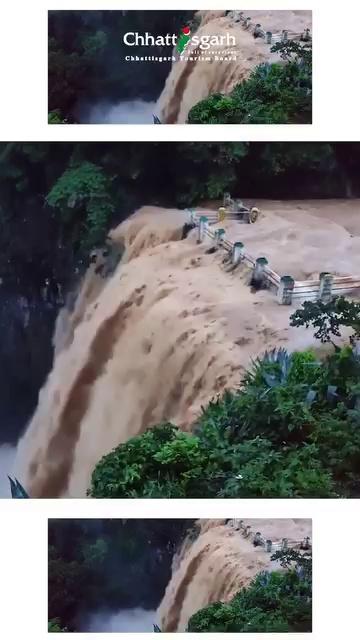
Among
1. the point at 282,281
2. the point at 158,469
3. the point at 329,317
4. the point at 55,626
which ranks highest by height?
the point at 282,281

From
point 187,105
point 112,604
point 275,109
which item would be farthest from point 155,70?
point 112,604

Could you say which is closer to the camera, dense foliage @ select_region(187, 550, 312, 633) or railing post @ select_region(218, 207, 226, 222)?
dense foliage @ select_region(187, 550, 312, 633)

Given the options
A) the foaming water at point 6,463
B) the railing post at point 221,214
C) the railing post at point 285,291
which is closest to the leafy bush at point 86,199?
the railing post at point 221,214

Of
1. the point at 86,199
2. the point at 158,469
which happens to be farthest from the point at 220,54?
the point at 158,469

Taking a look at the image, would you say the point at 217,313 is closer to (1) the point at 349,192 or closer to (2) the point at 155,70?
(1) the point at 349,192

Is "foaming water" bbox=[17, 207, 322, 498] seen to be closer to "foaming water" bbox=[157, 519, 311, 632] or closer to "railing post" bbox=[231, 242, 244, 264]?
"railing post" bbox=[231, 242, 244, 264]

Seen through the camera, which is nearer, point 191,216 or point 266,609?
point 266,609

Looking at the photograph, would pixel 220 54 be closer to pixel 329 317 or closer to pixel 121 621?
pixel 329 317

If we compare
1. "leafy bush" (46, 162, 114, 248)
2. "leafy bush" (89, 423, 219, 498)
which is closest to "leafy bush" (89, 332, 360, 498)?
"leafy bush" (89, 423, 219, 498)
